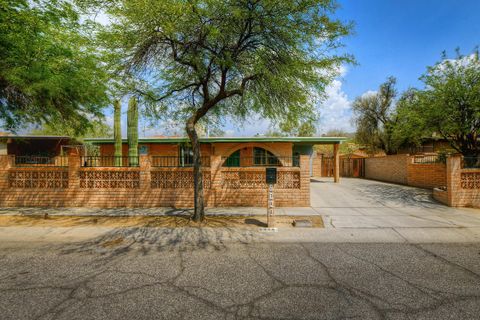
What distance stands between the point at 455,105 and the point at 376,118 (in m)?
15.2

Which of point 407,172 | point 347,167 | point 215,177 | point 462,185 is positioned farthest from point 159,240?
point 347,167

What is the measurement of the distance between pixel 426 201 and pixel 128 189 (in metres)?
12.3

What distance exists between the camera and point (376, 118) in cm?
2395

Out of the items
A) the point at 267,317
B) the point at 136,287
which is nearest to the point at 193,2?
the point at 136,287

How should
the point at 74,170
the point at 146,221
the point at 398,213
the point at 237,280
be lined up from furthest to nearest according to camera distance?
the point at 74,170, the point at 398,213, the point at 146,221, the point at 237,280

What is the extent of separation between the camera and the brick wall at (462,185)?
8594mm

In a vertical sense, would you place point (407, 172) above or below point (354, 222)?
above

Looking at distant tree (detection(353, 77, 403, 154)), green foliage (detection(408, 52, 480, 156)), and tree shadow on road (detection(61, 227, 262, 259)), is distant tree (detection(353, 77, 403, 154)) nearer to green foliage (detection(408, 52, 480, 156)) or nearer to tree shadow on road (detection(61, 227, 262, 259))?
green foliage (detection(408, 52, 480, 156))

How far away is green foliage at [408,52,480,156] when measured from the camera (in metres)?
9.57

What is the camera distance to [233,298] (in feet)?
9.80

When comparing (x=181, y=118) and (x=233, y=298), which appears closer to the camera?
(x=233, y=298)

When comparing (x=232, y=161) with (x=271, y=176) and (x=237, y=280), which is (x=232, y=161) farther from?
(x=237, y=280)

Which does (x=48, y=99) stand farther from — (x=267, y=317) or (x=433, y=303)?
(x=433, y=303)

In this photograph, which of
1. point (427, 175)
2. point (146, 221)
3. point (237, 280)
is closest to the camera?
point (237, 280)
